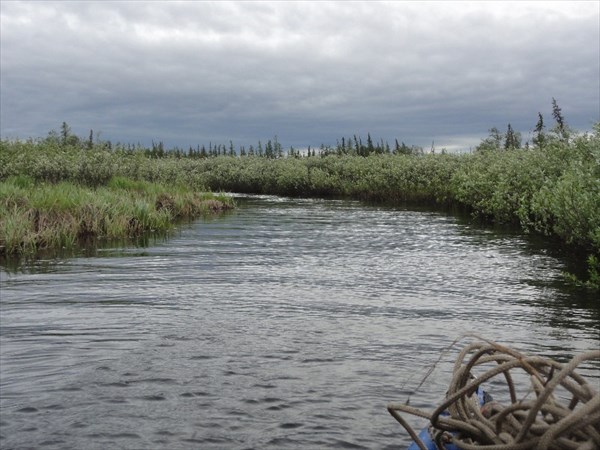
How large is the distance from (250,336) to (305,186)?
53168 millimetres

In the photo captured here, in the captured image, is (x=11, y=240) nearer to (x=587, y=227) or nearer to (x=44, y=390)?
(x=44, y=390)

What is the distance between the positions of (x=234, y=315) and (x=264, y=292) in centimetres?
220

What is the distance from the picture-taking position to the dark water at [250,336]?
258 inches

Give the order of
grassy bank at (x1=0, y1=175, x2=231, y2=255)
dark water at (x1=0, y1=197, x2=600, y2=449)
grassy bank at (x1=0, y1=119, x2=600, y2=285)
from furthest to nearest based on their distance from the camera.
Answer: grassy bank at (x1=0, y1=175, x2=231, y2=255), grassy bank at (x1=0, y1=119, x2=600, y2=285), dark water at (x1=0, y1=197, x2=600, y2=449)

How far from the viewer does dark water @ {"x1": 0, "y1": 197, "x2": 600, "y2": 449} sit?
655 cm

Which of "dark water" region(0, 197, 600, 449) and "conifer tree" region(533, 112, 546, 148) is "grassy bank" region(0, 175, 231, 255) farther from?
"conifer tree" region(533, 112, 546, 148)

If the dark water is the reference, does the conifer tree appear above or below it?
above

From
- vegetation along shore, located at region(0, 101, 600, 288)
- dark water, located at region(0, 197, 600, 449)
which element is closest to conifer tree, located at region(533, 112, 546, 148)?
vegetation along shore, located at region(0, 101, 600, 288)

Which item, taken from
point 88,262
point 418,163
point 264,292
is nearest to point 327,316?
point 264,292

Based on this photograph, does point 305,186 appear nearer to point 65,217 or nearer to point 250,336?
point 65,217

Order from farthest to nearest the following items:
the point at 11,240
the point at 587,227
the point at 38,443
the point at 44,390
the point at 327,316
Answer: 1. the point at 11,240
2. the point at 587,227
3. the point at 327,316
4. the point at 44,390
5. the point at 38,443

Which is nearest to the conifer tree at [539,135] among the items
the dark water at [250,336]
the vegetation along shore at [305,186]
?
the vegetation along shore at [305,186]

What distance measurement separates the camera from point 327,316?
11297mm

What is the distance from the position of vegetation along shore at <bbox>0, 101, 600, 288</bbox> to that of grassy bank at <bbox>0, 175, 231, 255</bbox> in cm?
4
